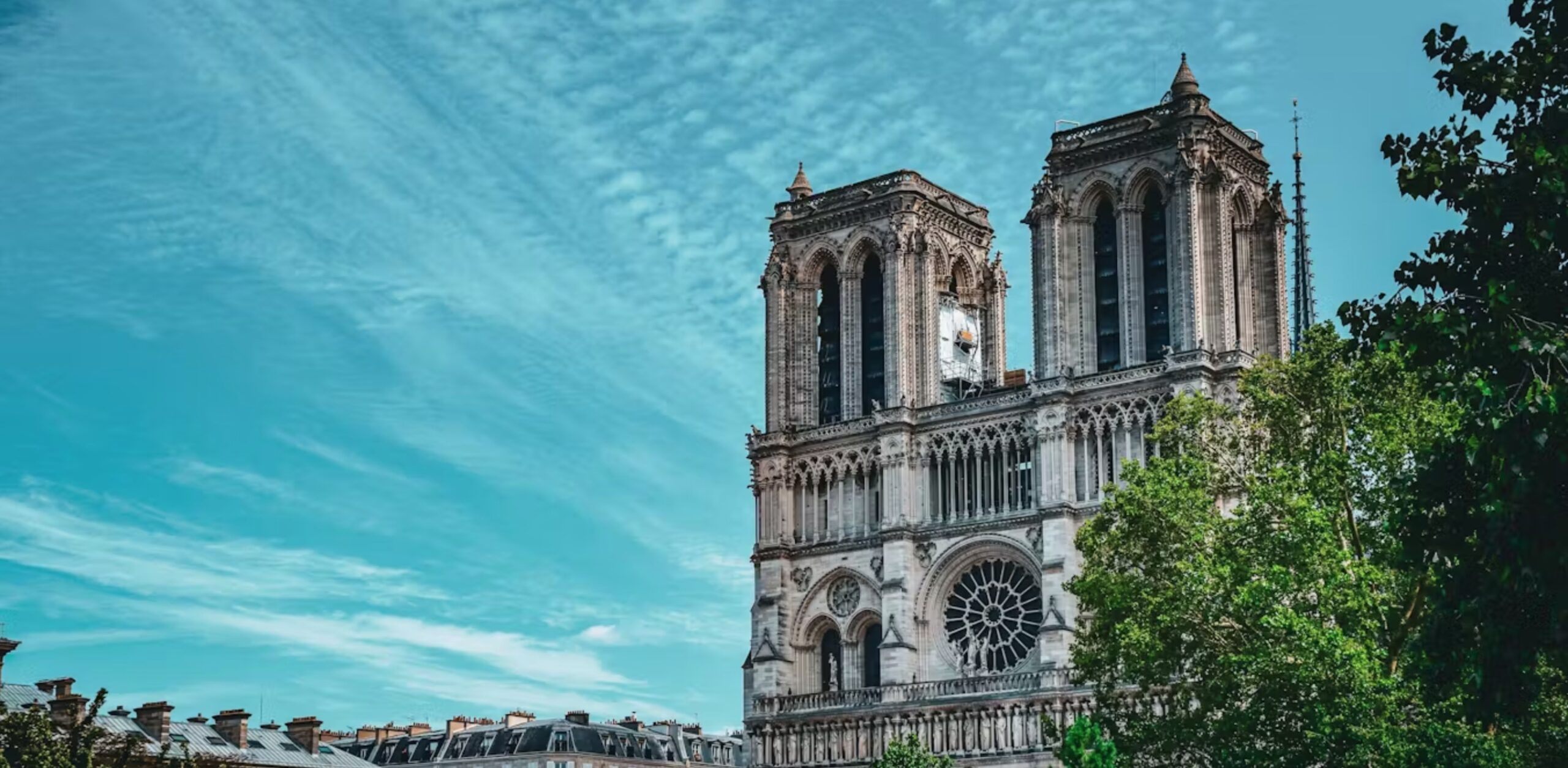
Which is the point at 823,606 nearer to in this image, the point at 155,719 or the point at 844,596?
the point at 844,596

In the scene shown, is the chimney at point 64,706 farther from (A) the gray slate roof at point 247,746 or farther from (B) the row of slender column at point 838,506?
(B) the row of slender column at point 838,506

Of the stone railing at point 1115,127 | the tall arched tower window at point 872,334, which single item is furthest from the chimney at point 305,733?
the stone railing at point 1115,127

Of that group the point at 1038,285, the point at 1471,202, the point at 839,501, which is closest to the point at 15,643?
the point at 839,501

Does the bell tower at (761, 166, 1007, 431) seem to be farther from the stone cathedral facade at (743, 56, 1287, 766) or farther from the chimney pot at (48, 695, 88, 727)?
the chimney pot at (48, 695, 88, 727)

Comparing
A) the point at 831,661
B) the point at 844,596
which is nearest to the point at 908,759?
the point at 844,596

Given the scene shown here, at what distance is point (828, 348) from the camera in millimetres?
73000

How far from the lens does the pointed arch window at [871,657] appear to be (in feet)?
226

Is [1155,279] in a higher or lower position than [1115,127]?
lower

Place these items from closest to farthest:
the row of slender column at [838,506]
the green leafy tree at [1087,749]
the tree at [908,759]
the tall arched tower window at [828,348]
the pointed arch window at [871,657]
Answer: the green leafy tree at [1087,749]
the tree at [908,759]
the pointed arch window at [871,657]
the row of slender column at [838,506]
the tall arched tower window at [828,348]

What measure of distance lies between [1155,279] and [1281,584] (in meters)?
31.4

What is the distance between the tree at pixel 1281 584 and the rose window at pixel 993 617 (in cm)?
2367

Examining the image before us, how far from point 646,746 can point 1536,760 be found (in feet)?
200

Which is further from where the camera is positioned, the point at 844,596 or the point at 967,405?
the point at 844,596

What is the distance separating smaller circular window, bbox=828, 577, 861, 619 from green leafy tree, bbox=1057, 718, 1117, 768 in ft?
102
